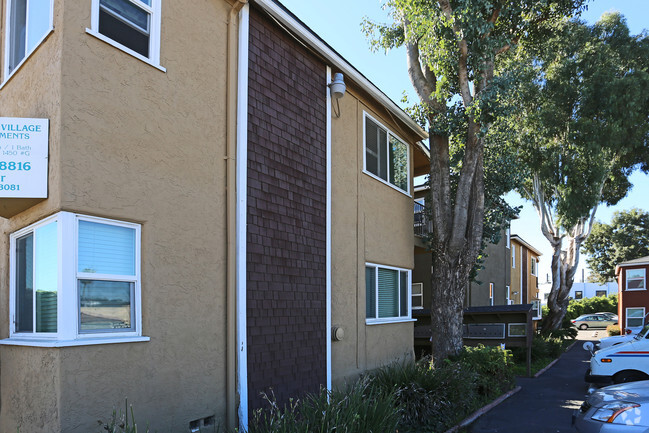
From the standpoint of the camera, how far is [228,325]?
6820mm

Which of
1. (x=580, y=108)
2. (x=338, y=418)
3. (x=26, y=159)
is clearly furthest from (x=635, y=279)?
(x=26, y=159)

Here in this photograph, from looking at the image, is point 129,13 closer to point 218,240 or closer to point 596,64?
point 218,240

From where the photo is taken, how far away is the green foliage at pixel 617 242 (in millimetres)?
51094

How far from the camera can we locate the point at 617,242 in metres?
52.3

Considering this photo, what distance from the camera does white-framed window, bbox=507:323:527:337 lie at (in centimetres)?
1580

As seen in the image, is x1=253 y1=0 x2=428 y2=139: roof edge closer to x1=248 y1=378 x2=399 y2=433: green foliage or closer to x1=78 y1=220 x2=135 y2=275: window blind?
x1=78 y1=220 x2=135 y2=275: window blind

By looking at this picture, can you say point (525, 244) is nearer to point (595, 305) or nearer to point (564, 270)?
point (564, 270)

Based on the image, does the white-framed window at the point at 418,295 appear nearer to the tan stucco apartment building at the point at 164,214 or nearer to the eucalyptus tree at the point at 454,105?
the eucalyptus tree at the point at 454,105

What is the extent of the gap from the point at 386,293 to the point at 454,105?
4864mm

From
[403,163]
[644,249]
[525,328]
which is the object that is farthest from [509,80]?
[644,249]

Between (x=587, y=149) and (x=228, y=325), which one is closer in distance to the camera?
(x=228, y=325)

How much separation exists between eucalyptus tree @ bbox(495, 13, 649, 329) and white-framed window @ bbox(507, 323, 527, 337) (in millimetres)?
6452

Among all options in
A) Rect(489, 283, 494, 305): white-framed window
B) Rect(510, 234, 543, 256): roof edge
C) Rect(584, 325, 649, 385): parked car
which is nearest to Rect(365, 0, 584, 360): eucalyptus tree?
Rect(584, 325, 649, 385): parked car

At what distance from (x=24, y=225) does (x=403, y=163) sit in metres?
8.89
